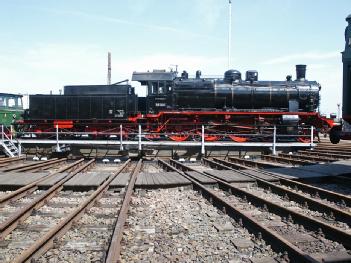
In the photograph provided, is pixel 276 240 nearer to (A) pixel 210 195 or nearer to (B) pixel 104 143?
(A) pixel 210 195

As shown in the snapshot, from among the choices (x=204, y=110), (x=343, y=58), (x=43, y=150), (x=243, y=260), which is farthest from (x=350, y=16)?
(x=43, y=150)

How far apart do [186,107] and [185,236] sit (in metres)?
13.2

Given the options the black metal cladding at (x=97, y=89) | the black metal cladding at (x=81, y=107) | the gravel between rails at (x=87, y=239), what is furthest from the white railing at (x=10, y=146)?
the gravel between rails at (x=87, y=239)

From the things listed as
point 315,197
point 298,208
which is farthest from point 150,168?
point 298,208

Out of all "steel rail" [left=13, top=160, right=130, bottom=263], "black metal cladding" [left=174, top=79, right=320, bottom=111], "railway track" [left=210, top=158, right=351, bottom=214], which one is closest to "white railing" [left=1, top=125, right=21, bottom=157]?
"black metal cladding" [left=174, top=79, right=320, bottom=111]

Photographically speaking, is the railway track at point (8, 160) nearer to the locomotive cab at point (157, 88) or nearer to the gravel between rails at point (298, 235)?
the locomotive cab at point (157, 88)

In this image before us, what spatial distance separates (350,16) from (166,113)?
960 cm

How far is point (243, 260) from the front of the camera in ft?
13.0

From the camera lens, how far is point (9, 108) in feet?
71.5

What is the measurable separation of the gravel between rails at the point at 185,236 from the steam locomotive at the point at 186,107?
10.9 metres

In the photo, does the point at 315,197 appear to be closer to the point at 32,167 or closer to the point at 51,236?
the point at 51,236

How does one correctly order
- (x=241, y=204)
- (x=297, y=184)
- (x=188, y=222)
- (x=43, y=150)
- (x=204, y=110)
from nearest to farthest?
(x=188, y=222)
(x=241, y=204)
(x=297, y=184)
(x=43, y=150)
(x=204, y=110)

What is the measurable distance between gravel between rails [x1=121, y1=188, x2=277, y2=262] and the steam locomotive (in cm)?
1088

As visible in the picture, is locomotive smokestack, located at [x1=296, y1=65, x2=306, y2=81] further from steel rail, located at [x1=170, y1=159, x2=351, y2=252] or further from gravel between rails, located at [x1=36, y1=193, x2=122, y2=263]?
gravel between rails, located at [x1=36, y1=193, x2=122, y2=263]
